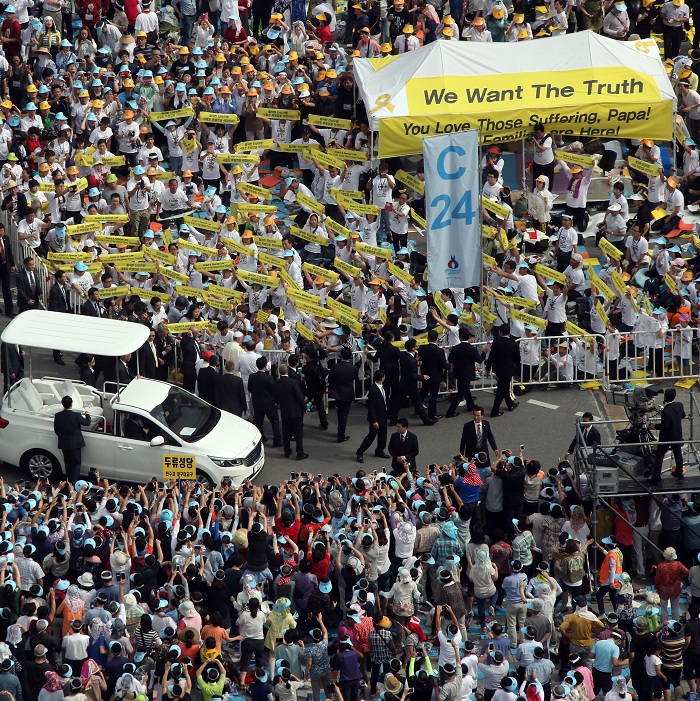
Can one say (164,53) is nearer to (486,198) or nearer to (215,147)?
(215,147)

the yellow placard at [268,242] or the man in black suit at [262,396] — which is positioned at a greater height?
the yellow placard at [268,242]

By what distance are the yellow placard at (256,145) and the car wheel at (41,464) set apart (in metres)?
8.99

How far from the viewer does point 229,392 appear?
2298 centimetres

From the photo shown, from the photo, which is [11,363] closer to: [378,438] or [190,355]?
[190,355]

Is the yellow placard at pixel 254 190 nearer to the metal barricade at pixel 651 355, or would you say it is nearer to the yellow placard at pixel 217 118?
the yellow placard at pixel 217 118

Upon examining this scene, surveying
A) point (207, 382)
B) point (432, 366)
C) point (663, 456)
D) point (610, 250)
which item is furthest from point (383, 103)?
point (663, 456)

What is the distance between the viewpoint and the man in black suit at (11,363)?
73.2ft

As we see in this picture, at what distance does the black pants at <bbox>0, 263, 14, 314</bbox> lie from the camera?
86.7 ft

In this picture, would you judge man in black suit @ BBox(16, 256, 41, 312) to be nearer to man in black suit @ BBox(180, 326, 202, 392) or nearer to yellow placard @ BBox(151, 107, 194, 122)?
man in black suit @ BBox(180, 326, 202, 392)

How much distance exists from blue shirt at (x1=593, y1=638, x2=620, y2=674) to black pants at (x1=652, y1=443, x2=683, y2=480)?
3.24 meters

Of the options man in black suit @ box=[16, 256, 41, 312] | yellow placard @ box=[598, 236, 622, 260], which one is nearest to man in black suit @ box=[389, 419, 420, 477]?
yellow placard @ box=[598, 236, 622, 260]

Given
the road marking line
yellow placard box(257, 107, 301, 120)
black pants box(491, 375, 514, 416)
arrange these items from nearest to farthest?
black pants box(491, 375, 514, 416), the road marking line, yellow placard box(257, 107, 301, 120)

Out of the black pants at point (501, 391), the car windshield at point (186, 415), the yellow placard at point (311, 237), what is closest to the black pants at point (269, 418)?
the car windshield at point (186, 415)

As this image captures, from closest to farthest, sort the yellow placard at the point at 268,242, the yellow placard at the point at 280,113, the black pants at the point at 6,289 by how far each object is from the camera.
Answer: the yellow placard at the point at 268,242
the black pants at the point at 6,289
the yellow placard at the point at 280,113
